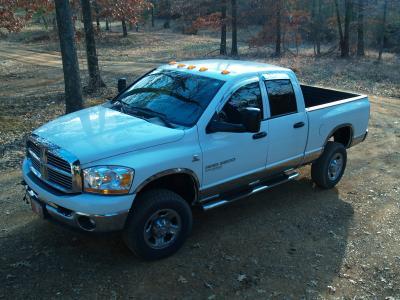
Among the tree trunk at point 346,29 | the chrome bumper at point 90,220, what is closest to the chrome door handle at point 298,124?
the chrome bumper at point 90,220

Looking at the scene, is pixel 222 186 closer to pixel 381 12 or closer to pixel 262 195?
pixel 262 195

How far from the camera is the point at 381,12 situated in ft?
89.4

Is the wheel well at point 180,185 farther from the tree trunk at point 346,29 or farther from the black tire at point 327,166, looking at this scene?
the tree trunk at point 346,29

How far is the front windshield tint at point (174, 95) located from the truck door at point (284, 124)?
0.85m

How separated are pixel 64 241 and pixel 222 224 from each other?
74.2 inches

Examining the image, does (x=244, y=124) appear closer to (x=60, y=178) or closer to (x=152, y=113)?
(x=152, y=113)

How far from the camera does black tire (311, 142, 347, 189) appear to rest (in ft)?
21.1

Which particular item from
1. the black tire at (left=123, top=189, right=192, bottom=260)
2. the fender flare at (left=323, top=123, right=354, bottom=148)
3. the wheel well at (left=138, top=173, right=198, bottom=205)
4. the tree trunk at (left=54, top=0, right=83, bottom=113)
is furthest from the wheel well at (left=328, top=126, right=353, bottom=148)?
the tree trunk at (left=54, top=0, right=83, bottom=113)

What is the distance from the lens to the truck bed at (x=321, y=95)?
7.05m

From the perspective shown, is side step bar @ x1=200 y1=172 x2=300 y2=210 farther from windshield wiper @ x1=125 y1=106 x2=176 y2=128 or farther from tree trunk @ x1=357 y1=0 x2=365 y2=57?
tree trunk @ x1=357 y1=0 x2=365 y2=57

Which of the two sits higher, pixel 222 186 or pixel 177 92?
pixel 177 92

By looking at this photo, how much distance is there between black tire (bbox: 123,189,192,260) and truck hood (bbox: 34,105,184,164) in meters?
0.54

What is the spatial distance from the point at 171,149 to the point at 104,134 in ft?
2.29

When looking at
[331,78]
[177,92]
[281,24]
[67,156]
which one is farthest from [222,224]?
[281,24]
